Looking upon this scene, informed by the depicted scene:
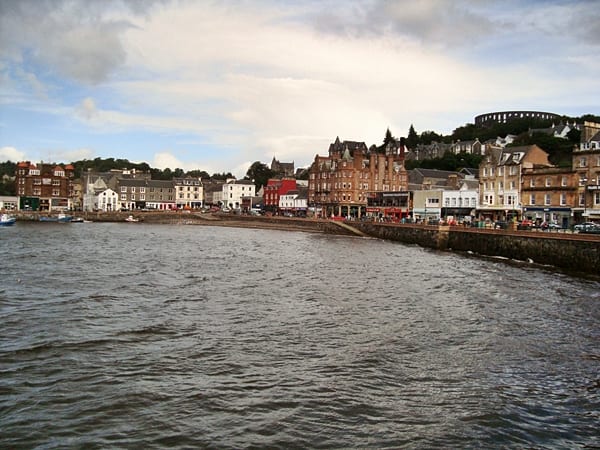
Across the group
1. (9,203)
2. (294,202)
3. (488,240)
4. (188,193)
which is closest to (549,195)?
(488,240)

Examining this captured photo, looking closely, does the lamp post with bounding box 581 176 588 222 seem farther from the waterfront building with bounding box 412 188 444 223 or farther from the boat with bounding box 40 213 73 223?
the boat with bounding box 40 213 73 223

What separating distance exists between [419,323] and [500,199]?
51591mm

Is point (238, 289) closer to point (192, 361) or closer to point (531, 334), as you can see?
point (192, 361)

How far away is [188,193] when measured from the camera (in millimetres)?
141750

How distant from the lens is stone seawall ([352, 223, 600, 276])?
35312 millimetres

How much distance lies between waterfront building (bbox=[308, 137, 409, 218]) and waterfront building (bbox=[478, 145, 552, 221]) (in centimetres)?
2715

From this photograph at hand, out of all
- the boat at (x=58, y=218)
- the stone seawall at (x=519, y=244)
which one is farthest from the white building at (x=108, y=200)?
the stone seawall at (x=519, y=244)

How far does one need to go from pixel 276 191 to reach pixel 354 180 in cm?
3083

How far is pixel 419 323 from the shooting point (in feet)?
61.2

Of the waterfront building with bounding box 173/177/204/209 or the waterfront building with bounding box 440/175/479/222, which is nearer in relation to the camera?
the waterfront building with bounding box 440/175/479/222

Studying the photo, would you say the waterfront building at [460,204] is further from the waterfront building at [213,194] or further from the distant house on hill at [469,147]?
the waterfront building at [213,194]

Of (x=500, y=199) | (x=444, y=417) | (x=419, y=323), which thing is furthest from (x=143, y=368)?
(x=500, y=199)

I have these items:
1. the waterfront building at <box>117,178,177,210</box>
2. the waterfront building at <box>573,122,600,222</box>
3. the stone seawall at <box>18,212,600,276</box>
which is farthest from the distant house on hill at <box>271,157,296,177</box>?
the waterfront building at <box>573,122,600,222</box>

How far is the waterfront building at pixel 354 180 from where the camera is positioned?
314 feet
